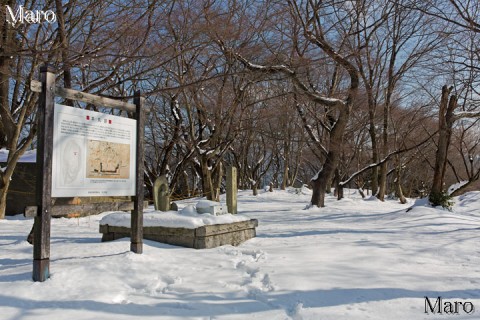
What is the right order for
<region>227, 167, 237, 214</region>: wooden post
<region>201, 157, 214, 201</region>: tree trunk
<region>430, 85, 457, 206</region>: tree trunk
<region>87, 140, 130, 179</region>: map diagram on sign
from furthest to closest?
<region>201, 157, 214, 201</region>: tree trunk
<region>430, 85, 457, 206</region>: tree trunk
<region>227, 167, 237, 214</region>: wooden post
<region>87, 140, 130, 179</region>: map diagram on sign

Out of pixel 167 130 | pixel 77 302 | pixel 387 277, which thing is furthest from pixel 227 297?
→ pixel 167 130

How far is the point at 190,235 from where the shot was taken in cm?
631

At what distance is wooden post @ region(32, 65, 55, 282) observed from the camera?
4.30 meters

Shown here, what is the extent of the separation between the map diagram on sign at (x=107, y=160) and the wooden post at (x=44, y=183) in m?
0.59

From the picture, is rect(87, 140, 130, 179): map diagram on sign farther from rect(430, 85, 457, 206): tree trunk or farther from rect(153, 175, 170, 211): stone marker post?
rect(430, 85, 457, 206): tree trunk

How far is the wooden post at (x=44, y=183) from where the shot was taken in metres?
4.30

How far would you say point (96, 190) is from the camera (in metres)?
5.02

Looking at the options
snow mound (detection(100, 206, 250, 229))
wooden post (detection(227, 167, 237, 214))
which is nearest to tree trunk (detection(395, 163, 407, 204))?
wooden post (detection(227, 167, 237, 214))

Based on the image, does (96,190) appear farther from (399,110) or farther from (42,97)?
(399,110)

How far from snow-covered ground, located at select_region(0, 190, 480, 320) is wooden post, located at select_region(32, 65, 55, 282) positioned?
0.23 m

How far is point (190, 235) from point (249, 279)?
1856mm

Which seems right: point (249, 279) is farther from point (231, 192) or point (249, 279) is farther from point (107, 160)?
point (231, 192)

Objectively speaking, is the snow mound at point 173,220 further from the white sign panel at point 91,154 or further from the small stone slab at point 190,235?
the white sign panel at point 91,154

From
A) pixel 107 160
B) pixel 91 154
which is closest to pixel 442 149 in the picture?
pixel 107 160
